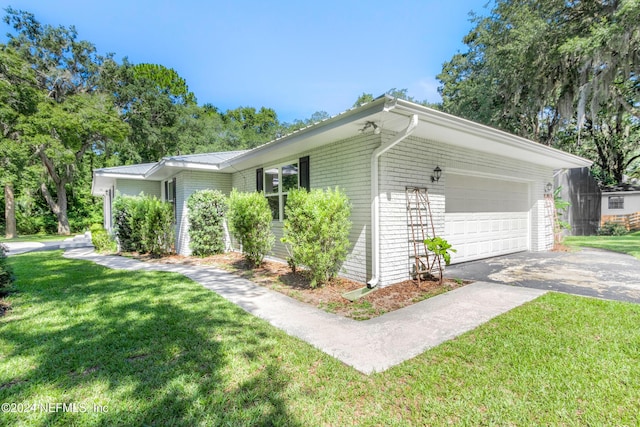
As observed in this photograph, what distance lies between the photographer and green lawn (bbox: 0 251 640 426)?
1.91 meters

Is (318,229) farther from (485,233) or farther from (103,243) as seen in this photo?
(103,243)

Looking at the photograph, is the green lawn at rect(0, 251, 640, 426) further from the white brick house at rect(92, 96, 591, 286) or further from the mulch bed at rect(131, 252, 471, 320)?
the white brick house at rect(92, 96, 591, 286)

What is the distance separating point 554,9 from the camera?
1134cm

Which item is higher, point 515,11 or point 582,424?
point 515,11

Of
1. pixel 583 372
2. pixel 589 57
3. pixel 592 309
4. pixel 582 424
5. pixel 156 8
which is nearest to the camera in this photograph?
pixel 582 424

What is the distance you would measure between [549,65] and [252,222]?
12.9 meters

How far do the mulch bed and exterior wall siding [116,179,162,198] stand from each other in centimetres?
702

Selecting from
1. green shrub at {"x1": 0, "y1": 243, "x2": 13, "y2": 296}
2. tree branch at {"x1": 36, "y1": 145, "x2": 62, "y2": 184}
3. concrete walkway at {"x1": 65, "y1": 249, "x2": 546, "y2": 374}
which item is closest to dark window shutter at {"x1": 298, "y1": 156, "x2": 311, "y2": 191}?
concrete walkway at {"x1": 65, "y1": 249, "x2": 546, "y2": 374}

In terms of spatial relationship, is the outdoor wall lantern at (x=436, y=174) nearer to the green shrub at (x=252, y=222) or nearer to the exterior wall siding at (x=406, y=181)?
the exterior wall siding at (x=406, y=181)

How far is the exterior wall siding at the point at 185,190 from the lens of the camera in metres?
8.75

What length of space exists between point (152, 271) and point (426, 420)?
624 centimetres

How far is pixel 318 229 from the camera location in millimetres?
4730

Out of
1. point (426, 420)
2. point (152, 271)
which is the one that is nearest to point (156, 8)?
point (152, 271)

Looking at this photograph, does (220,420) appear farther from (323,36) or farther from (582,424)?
(323,36)
